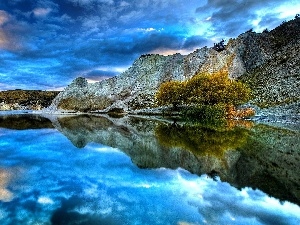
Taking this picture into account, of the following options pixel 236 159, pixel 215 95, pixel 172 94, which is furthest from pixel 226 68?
pixel 236 159

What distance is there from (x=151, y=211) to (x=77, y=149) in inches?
732

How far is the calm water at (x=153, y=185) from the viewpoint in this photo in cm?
1184

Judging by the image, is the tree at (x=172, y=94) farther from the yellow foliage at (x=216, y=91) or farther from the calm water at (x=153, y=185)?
the calm water at (x=153, y=185)

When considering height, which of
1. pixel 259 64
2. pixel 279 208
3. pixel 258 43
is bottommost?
pixel 279 208

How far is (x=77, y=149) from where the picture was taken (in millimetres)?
29438

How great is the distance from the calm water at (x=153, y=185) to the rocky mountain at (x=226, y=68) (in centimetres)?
5456

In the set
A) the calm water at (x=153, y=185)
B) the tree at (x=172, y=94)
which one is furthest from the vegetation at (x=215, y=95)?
the calm water at (x=153, y=185)

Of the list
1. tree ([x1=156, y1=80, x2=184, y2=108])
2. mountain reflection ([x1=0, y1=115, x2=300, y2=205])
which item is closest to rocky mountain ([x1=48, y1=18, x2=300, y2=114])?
tree ([x1=156, y1=80, x2=184, y2=108])

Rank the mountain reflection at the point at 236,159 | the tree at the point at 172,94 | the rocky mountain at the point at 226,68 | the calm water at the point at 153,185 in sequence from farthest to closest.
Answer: the tree at the point at 172,94, the rocky mountain at the point at 226,68, the mountain reflection at the point at 236,159, the calm water at the point at 153,185

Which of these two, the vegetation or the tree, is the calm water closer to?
the vegetation

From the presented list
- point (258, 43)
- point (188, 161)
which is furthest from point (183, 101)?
point (188, 161)

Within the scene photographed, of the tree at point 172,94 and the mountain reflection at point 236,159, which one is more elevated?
the tree at point 172,94

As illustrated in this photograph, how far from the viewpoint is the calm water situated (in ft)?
38.8

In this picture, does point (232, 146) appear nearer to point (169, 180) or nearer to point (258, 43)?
point (169, 180)
